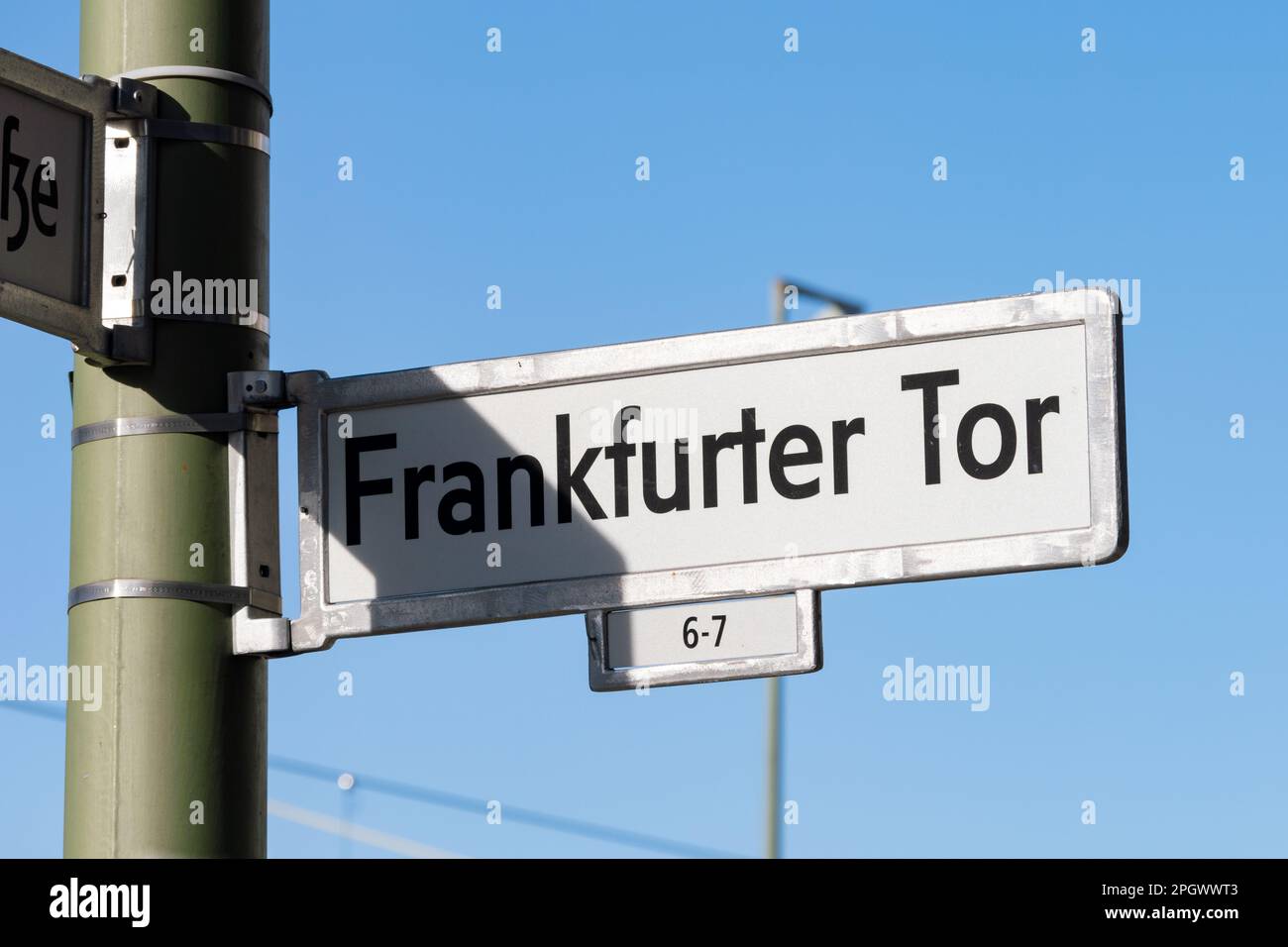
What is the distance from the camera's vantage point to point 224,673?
304 cm

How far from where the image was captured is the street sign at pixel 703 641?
9.48 ft

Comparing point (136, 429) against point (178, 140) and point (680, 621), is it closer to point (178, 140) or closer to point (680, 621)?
point (178, 140)

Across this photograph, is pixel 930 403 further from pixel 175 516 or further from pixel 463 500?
pixel 175 516

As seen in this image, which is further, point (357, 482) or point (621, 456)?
point (357, 482)

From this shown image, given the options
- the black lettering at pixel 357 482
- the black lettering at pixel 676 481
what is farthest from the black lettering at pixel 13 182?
the black lettering at pixel 676 481

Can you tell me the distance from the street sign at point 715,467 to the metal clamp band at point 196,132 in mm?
412

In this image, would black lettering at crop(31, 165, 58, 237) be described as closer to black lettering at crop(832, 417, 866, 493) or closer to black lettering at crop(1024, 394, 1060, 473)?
black lettering at crop(832, 417, 866, 493)

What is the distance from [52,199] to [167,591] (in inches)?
25.2

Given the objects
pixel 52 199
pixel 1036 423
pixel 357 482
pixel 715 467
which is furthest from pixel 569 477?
pixel 52 199

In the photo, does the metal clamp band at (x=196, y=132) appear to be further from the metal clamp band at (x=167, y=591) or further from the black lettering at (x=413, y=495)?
the metal clamp band at (x=167, y=591)

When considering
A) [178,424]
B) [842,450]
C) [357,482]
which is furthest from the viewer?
[357,482]

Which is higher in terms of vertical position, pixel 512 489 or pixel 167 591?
pixel 512 489

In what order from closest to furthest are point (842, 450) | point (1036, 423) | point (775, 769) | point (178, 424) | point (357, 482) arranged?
point (1036, 423)
point (842, 450)
point (178, 424)
point (357, 482)
point (775, 769)

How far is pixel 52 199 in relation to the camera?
9.91 feet
